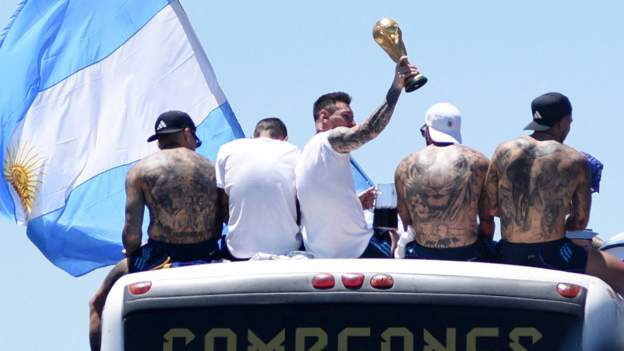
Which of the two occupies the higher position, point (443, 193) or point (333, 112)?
point (333, 112)

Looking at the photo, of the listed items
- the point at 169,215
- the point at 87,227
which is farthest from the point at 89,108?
the point at 169,215

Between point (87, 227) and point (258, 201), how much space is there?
5.02 meters

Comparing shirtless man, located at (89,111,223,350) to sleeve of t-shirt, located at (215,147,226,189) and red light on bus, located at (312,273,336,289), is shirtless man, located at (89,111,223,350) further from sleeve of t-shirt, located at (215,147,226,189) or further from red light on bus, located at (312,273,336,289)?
red light on bus, located at (312,273,336,289)

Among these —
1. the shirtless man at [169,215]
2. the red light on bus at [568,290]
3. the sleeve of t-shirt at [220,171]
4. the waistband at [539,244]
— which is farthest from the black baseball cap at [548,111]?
the red light on bus at [568,290]

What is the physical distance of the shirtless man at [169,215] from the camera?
32.6ft

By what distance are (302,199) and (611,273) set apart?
66.3 inches

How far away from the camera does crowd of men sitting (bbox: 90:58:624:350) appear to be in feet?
32.0

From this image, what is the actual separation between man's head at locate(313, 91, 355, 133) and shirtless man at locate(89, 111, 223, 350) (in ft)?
2.51

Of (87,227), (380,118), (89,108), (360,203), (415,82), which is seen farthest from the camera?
(89,108)

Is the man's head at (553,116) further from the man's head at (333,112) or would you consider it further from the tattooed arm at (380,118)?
the man's head at (333,112)

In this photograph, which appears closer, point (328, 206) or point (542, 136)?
point (328, 206)

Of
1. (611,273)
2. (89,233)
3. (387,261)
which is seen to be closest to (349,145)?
(611,273)

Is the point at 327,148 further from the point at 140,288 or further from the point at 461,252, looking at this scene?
the point at 140,288

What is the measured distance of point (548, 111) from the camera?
10.1 meters
